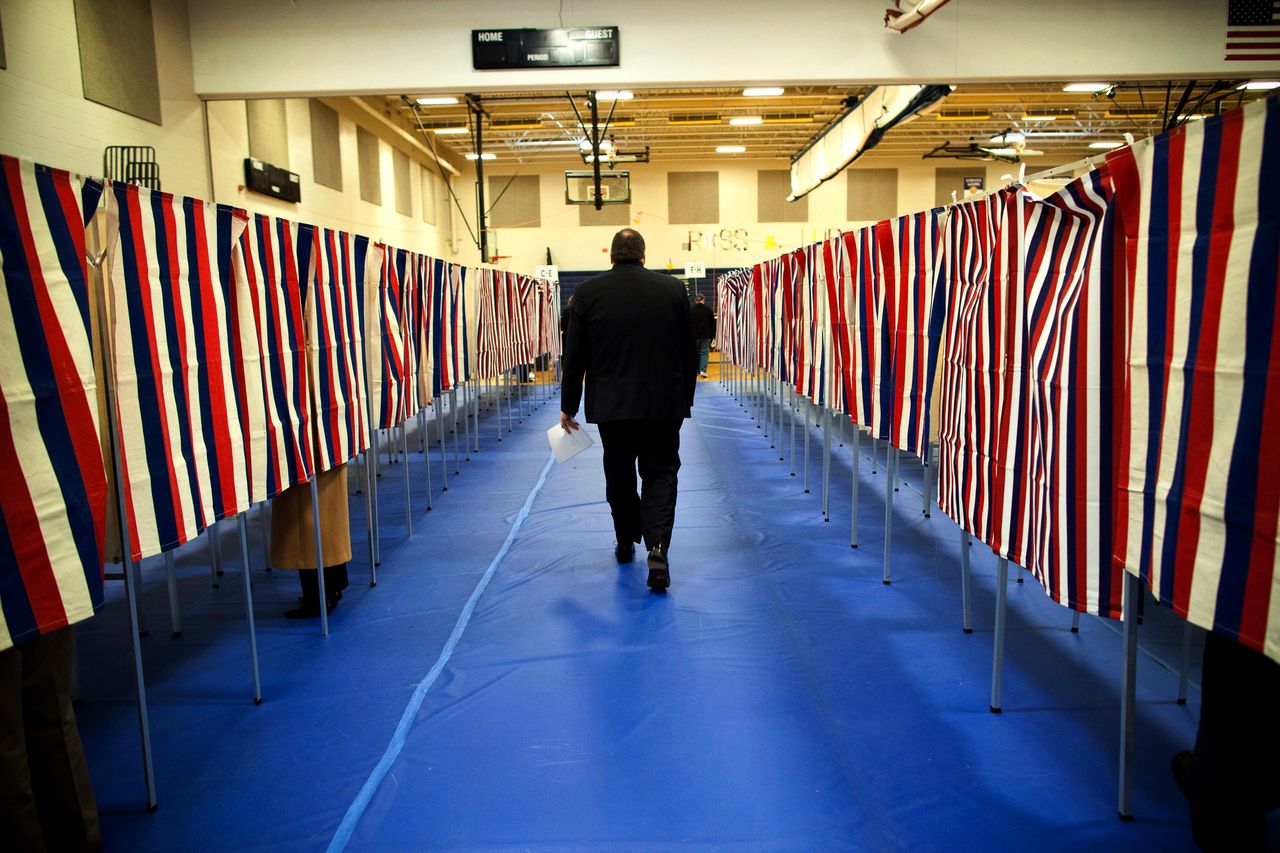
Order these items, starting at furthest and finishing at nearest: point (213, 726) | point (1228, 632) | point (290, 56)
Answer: point (290, 56), point (213, 726), point (1228, 632)

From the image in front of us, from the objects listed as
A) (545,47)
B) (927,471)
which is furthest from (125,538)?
(545,47)

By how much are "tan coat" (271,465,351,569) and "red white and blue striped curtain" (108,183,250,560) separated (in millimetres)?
554

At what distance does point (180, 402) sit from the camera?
6.86 feet

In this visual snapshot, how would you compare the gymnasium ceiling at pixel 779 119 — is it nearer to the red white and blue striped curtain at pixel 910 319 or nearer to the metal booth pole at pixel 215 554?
the red white and blue striped curtain at pixel 910 319

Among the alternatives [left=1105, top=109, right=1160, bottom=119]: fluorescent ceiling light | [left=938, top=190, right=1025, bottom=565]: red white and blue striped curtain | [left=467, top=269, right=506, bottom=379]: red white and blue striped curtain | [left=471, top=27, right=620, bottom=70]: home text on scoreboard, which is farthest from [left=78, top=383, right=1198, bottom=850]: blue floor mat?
[left=1105, top=109, right=1160, bottom=119]: fluorescent ceiling light

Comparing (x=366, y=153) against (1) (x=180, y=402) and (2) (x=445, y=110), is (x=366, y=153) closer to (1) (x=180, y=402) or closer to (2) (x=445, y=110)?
(2) (x=445, y=110)

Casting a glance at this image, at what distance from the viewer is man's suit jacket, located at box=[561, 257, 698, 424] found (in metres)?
3.30

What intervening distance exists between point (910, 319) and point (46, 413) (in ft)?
8.71

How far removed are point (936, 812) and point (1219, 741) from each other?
0.60 metres

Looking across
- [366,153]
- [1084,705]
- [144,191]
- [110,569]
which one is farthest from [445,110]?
[1084,705]

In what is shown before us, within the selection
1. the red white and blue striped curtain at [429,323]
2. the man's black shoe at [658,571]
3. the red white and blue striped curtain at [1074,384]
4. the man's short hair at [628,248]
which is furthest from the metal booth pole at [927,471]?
the red white and blue striped curtain at [429,323]

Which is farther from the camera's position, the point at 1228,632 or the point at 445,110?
the point at 445,110

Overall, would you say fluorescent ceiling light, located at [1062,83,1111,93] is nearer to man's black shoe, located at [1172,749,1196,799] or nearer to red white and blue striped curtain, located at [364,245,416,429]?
red white and blue striped curtain, located at [364,245,416,429]

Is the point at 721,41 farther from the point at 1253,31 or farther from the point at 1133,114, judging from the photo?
the point at 1133,114
